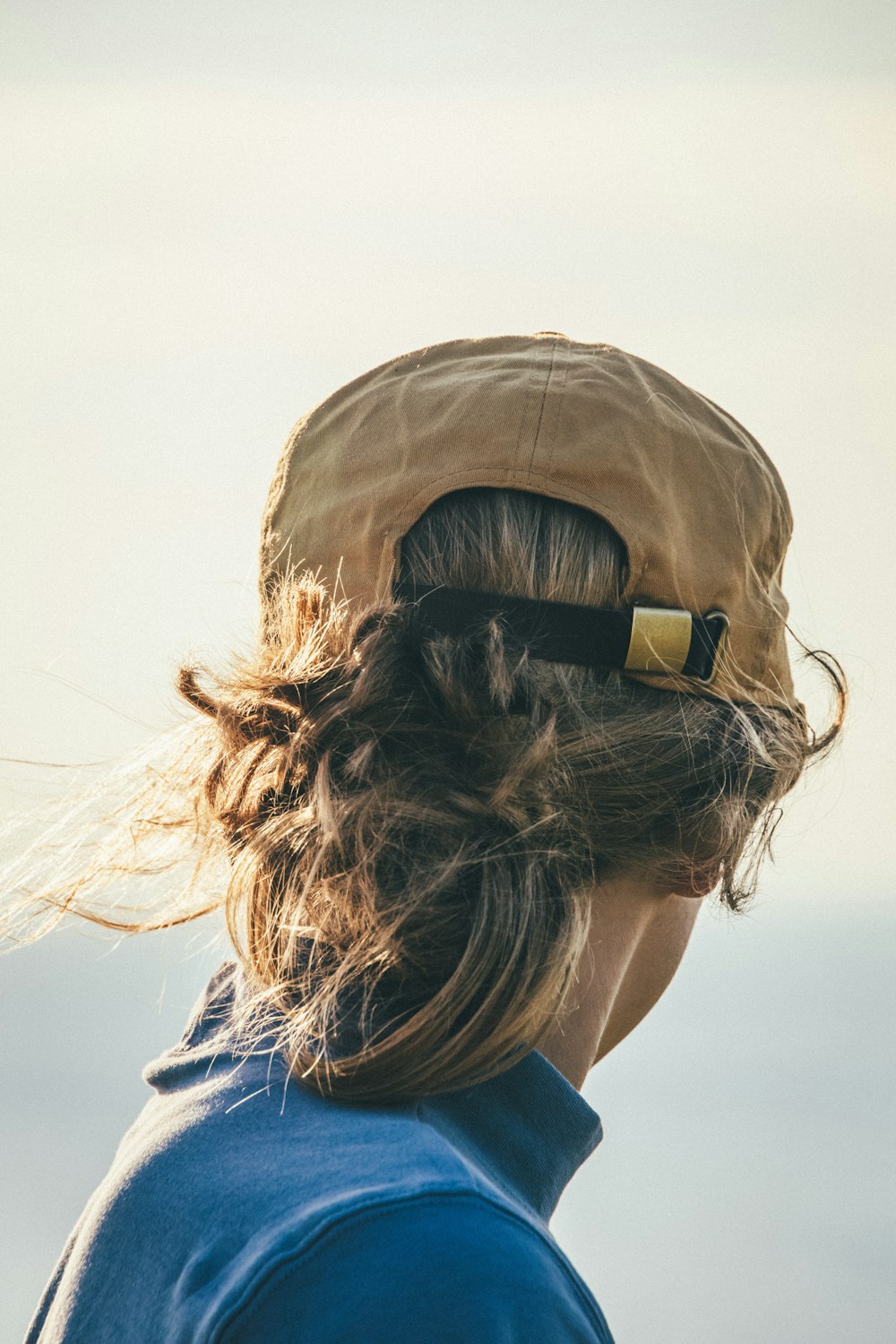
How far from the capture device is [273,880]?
3.36ft

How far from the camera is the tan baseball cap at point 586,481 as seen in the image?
1.04 m

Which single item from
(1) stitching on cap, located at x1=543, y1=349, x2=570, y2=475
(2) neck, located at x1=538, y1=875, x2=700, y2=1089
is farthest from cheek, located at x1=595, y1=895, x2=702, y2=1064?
(1) stitching on cap, located at x1=543, y1=349, x2=570, y2=475

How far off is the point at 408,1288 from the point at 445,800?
1.26ft

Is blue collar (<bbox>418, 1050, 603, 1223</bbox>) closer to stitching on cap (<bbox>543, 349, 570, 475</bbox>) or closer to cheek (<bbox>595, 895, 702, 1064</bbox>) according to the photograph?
cheek (<bbox>595, 895, 702, 1064</bbox>)

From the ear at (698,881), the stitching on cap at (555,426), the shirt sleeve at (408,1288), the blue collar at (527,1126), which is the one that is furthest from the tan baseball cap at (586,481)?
the shirt sleeve at (408,1288)

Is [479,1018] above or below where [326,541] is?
below

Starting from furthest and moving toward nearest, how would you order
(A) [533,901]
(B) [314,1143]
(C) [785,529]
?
(C) [785,529] → (A) [533,901] → (B) [314,1143]

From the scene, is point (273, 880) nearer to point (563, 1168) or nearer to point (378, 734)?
point (378, 734)

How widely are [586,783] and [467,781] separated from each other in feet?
0.37

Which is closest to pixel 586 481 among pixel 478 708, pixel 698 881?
pixel 478 708

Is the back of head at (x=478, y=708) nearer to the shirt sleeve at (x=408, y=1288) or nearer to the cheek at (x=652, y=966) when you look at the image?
the cheek at (x=652, y=966)

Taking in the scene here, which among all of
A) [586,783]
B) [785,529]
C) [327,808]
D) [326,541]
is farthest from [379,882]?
[785,529]

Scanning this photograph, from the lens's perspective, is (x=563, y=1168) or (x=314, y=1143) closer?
(x=314, y=1143)

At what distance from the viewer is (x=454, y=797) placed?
973 mm
